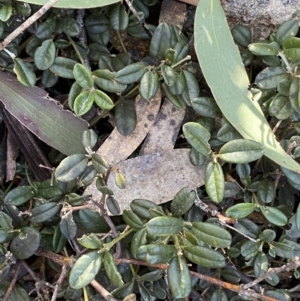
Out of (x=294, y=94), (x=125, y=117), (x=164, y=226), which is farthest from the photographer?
(x=125, y=117)

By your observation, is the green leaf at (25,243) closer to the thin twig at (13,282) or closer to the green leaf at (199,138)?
the thin twig at (13,282)

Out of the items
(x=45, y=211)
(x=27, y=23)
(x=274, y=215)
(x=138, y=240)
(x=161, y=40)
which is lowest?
(x=274, y=215)

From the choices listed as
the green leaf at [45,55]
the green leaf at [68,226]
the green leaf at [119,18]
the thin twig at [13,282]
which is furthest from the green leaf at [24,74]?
the thin twig at [13,282]

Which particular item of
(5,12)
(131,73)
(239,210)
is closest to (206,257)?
(239,210)

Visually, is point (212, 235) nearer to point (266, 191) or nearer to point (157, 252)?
point (157, 252)

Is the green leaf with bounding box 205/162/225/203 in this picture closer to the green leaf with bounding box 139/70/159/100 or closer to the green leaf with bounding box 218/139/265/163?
the green leaf with bounding box 218/139/265/163

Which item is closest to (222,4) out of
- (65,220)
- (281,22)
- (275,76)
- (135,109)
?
(281,22)
